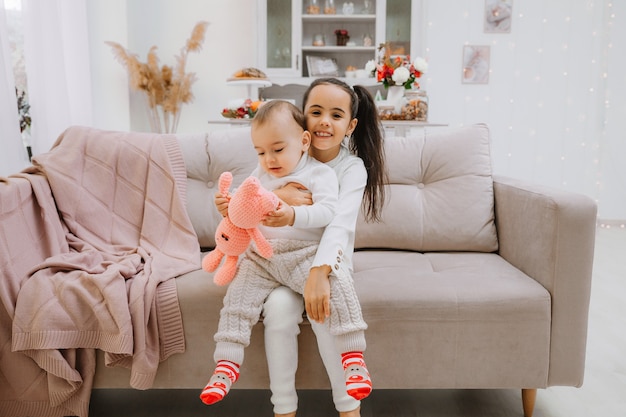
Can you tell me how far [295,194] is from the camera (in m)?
1.30

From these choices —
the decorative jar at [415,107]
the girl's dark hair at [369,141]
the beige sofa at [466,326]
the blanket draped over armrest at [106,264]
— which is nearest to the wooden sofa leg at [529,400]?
the beige sofa at [466,326]

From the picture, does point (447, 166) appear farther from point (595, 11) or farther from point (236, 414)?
point (595, 11)

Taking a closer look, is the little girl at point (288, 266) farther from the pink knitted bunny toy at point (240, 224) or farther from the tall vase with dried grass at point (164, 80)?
the tall vase with dried grass at point (164, 80)

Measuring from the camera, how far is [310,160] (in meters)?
1.40

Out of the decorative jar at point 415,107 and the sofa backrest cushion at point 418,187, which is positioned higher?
the decorative jar at point 415,107

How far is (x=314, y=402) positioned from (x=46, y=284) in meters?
0.81

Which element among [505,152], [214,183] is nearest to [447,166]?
[214,183]

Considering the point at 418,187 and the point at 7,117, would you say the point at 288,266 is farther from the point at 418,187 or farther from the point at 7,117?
the point at 7,117

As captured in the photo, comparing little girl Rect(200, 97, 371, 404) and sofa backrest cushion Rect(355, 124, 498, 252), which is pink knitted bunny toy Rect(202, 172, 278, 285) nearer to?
little girl Rect(200, 97, 371, 404)

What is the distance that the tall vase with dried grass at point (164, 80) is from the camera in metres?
4.14

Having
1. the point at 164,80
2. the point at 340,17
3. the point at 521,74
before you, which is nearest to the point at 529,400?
the point at 340,17

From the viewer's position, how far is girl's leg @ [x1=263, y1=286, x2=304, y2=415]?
1232 mm

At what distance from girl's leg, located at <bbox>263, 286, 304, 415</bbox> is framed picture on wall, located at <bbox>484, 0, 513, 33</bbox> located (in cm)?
392

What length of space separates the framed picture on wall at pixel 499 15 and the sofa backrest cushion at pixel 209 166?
330 cm
